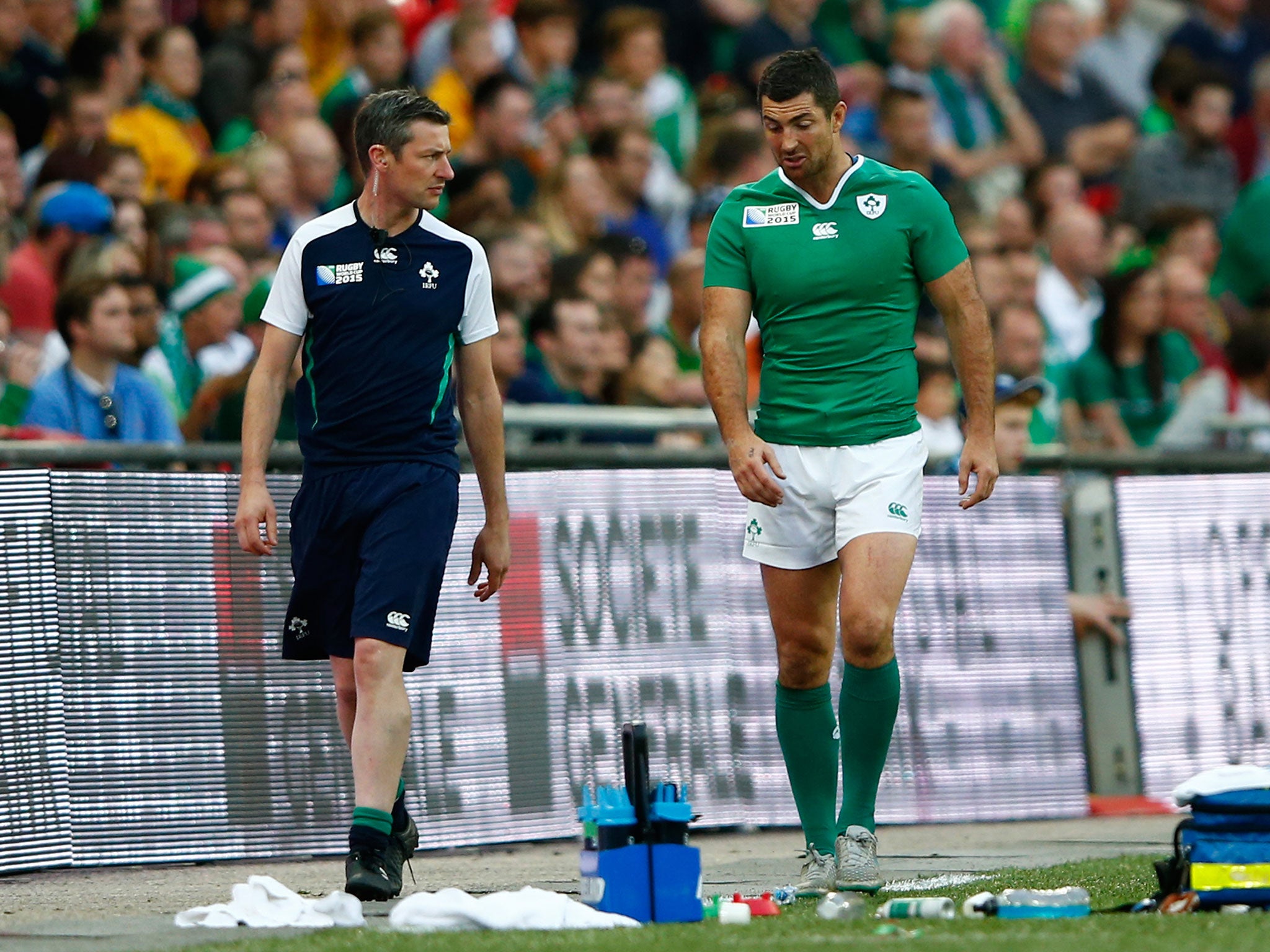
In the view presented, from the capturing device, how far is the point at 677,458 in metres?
9.91

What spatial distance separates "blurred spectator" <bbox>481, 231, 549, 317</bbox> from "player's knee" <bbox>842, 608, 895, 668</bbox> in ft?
15.8

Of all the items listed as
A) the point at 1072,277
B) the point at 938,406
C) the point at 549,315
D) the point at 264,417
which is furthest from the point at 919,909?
the point at 1072,277

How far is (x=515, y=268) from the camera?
1171 centimetres

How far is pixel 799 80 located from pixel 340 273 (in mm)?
1630

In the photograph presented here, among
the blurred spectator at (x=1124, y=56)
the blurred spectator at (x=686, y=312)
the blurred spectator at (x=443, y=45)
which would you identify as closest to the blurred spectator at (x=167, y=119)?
the blurred spectator at (x=443, y=45)

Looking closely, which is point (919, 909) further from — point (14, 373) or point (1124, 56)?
point (1124, 56)

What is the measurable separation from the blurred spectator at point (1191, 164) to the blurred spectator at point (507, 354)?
7.49 meters

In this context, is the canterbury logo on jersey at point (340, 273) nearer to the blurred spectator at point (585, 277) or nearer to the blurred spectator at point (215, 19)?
the blurred spectator at point (585, 277)

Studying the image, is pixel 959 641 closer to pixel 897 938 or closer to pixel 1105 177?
pixel 897 938

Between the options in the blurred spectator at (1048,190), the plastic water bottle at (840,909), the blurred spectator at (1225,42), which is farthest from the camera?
the blurred spectator at (1225,42)

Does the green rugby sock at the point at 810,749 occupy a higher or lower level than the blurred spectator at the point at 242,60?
lower

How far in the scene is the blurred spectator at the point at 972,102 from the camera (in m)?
16.6

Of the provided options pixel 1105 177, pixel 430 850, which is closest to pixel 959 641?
pixel 430 850

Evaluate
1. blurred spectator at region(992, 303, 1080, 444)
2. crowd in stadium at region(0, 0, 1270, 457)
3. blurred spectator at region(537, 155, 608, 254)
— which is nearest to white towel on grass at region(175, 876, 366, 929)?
crowd in stadium at region(0, 0, 1270, 457)
